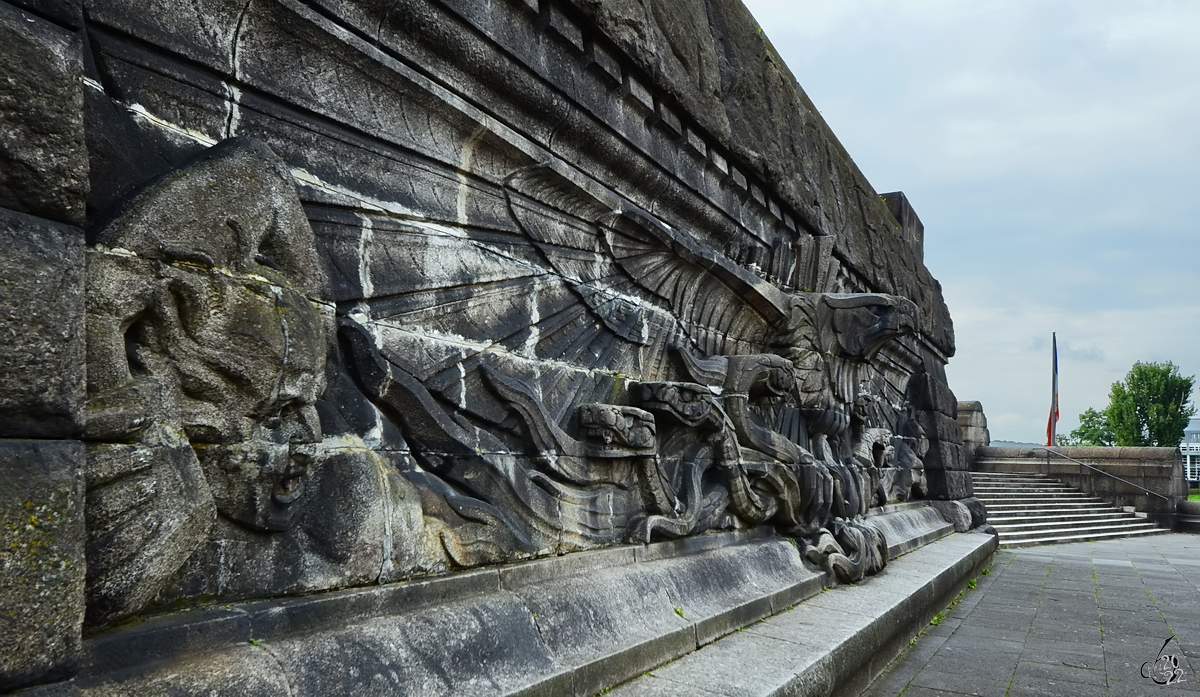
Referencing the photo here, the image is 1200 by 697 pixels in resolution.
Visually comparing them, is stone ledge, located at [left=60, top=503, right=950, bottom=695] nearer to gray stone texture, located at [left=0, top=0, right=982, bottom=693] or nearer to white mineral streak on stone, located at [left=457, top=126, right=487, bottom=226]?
gray stone texture, located at [left=0, top=0, right=982, bottom=693]

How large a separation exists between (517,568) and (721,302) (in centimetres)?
264

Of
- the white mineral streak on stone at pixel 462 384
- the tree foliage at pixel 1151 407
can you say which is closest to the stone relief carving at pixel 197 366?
the white mineral streak on stone at pixel 462 384

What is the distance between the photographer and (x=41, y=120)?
4.76 feet

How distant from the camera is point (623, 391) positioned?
3.94 metres

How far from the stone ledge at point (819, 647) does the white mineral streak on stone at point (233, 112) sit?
7.01 ft

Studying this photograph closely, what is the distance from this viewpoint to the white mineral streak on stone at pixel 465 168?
303 cm

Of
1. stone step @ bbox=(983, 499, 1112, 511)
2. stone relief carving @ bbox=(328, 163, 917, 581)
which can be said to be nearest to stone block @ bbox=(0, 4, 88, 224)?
stone relief carving @ bbox=(328, 163, 917, 581)

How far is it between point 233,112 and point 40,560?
1.36 m

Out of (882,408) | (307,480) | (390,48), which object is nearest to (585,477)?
(307,480)

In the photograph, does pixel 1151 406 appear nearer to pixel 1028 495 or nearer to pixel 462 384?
pixel 1028 495

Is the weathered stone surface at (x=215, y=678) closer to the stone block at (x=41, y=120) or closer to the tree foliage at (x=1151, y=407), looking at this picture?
the stone block at (x=41, y=120)

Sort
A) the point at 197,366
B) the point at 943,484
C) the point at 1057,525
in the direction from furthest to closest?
1. the point at 1057,525
2. the point at 943,484
3. the point at 197,366

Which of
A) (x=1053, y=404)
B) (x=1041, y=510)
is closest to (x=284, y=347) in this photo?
(x=1041, y=510)

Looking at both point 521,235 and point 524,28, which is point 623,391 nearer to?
point 521,235
